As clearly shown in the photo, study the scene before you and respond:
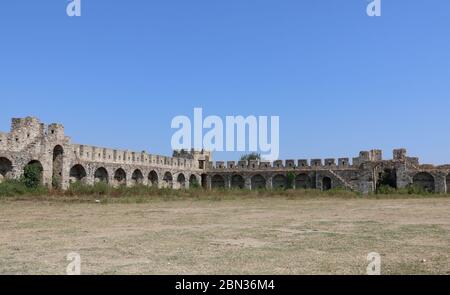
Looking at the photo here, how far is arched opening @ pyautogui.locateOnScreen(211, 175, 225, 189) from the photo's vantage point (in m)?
48.7

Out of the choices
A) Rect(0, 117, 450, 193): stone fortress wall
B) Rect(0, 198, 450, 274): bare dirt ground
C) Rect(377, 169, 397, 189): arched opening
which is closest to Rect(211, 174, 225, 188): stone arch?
Rect(0, 117, 450, 193): stone fortress wall

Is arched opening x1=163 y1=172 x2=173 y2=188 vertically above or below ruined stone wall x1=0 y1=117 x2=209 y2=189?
below

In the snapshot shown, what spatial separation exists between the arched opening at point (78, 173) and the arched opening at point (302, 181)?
19210 mm

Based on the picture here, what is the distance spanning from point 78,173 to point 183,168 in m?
13.8

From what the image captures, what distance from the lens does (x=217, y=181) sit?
48.9m

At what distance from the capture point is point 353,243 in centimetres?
876

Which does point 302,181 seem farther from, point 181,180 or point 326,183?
point 181,180

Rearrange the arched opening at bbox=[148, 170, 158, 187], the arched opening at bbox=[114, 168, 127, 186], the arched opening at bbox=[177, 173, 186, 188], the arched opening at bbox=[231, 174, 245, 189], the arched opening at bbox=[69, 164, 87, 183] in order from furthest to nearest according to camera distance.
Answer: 1. the arched opening at bbox=[231, 174, 245, 189]
2. the arched opening at bbox=[177, 173, 186, 188]
3. the arched opening at bbox=[148, 170, 158, 187]
4. the arched opening at bbox=[114, 168, 127, 186]
5. the arched opening at bbox=[69, 164, 87, 183]

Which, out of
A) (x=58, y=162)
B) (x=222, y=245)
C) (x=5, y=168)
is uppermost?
(x=58, y=162)

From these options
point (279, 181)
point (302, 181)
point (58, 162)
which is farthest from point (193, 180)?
point (58, 162)

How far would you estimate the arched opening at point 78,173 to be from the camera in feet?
110

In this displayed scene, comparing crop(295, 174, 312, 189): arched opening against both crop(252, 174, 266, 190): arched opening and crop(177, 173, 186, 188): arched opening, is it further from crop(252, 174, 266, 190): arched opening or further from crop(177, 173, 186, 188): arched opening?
crop(177, 173, 186, 188): arched opening
